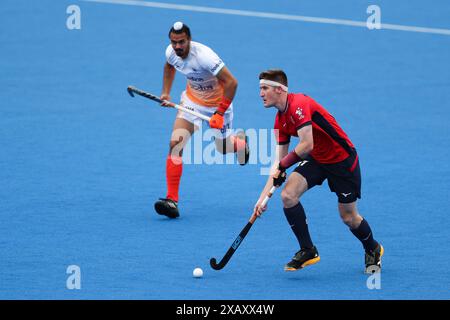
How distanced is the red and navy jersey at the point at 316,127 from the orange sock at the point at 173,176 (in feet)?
6.69

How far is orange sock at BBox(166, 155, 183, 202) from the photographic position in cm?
1101

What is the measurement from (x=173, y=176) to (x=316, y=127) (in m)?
2.47

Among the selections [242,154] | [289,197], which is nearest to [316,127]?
[289,197]

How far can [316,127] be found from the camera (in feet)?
29.5

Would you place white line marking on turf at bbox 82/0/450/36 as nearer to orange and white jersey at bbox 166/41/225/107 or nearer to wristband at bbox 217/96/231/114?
orange and white jersey at bbox 166/41/225/107

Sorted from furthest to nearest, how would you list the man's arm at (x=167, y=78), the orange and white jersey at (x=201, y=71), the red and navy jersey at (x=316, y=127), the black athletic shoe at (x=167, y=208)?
the man's arm at (x=167, y=78) < the orange and white jersey at (x=201, y=71) < the black athletic shoe at (x=167, y=208) < the red and navy jersey at (x=316, y=127)

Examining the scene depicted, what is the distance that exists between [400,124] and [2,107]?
551 cm

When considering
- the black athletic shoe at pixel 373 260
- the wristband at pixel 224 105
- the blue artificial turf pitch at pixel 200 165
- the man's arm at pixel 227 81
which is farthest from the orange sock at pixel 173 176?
the black athletic shoe at pixel 373 260

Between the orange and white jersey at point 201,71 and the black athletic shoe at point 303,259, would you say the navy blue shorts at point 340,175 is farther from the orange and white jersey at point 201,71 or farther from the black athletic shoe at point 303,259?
the orange and white jersey at point 201,71

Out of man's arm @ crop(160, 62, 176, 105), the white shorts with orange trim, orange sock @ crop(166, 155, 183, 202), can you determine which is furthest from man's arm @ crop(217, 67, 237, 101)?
orange sock @ crop(166, 155, 183, 202)

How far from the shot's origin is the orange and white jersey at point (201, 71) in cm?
1091

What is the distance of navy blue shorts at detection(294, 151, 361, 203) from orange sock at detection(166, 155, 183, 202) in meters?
2.14
